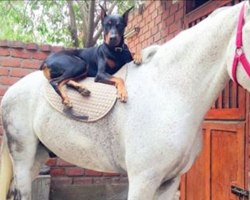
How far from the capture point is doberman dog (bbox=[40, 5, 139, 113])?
1209mm

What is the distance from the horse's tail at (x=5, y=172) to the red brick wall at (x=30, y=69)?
49.0 inches

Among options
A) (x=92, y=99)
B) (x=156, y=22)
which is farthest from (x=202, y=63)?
(x=156, y=22)

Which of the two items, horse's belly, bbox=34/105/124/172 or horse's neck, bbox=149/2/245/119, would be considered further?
horse's belly, bbox=34/105/124/172

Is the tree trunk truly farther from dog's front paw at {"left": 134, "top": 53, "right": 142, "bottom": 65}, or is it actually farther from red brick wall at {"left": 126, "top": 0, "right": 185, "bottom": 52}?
dog's front paw at {"left": 134, "top": 53, "right": 142, "bottom": 65}

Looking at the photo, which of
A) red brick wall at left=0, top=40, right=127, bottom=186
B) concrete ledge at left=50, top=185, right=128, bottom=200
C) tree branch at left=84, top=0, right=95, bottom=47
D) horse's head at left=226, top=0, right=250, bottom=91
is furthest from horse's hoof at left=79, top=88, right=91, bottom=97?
tree branch at left=84, top=0, right=95, bottom=47

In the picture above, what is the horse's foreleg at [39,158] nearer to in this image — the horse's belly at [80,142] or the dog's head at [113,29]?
the horse's belly at [80,142]

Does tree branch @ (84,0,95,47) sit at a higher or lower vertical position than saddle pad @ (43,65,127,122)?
higher

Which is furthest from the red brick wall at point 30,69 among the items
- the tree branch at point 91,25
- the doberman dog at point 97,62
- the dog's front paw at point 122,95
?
the dog's front paw at point 122,95

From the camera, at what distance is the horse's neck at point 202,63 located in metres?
1.05

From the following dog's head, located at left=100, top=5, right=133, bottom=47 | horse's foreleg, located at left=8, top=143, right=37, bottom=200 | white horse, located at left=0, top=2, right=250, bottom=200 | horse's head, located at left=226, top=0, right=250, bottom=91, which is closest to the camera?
horse's head, located at left=226, top=0, right=250, bottom=91

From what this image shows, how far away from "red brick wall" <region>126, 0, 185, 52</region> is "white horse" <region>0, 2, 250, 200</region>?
174cm

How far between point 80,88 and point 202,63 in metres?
0.49

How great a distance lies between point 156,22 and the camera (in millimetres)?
3395

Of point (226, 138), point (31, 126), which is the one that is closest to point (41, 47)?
point (31, 126)
